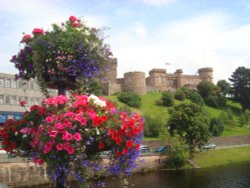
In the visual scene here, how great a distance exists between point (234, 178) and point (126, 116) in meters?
32.3

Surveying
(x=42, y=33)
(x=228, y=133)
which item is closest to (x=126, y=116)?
(x=42, y=33)

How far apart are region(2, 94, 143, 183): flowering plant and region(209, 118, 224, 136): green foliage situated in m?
73.4

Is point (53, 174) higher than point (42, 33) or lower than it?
lower

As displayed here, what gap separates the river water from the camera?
33375 mm

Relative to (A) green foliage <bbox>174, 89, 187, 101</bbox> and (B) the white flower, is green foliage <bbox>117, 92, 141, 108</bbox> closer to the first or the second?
(A) green foliage <bbox>174, 89, 187, 101</bbox>

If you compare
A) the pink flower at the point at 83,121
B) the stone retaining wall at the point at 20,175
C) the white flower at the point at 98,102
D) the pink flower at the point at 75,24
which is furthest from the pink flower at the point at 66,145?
the stone retaining wall at the point at 20,175

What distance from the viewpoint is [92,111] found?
756 centimetres

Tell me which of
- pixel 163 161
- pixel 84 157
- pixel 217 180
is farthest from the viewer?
pixel 163 161

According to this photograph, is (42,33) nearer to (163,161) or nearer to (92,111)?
(92,111)

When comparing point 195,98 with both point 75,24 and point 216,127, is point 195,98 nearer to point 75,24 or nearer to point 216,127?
point 216,127

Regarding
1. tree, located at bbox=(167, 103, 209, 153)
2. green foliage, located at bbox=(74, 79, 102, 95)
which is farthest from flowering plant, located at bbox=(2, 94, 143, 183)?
tree, located at bbox=(167, 103, 209, 153)

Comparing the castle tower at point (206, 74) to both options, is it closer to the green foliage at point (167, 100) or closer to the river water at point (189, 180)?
the green foliage at point (167, 100)

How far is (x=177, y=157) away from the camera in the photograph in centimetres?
4766

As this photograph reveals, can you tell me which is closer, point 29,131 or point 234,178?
point 29,131
